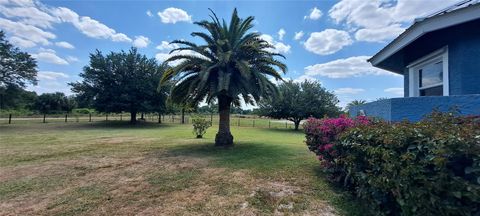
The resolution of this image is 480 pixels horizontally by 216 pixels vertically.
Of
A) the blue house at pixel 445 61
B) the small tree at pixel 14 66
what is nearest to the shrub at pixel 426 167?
the blue house at pixel 445 61

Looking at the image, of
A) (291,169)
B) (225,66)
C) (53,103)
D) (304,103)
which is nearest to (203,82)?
(225,66)

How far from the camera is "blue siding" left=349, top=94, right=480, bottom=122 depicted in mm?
3410

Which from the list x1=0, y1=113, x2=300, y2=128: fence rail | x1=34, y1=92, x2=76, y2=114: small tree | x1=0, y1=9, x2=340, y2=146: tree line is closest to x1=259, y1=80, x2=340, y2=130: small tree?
x1=0, y1=9, x2=340, y2=146: tree line

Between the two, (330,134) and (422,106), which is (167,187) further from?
(422,106)

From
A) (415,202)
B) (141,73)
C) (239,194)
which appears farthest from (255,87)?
(141,73)

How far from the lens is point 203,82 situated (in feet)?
30.9

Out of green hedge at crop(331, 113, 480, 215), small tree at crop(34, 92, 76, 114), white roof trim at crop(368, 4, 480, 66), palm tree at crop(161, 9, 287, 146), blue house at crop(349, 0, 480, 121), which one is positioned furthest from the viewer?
small tree at crop(34, 92, 76, 114)

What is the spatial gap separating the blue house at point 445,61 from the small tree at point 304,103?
2154cm

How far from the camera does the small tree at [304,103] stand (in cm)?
2709

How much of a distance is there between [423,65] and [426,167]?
176 inches

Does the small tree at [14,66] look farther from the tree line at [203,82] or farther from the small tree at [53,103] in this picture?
the small tree at [53,103]

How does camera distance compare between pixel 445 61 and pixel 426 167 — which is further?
pixel 445 61

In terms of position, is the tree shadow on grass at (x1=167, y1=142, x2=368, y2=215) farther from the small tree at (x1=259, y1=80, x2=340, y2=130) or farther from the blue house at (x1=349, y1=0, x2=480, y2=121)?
the small tree at (x1=259, y1=80, x2=340, y2=130)

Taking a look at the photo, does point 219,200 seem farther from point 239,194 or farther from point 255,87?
point 255,87
